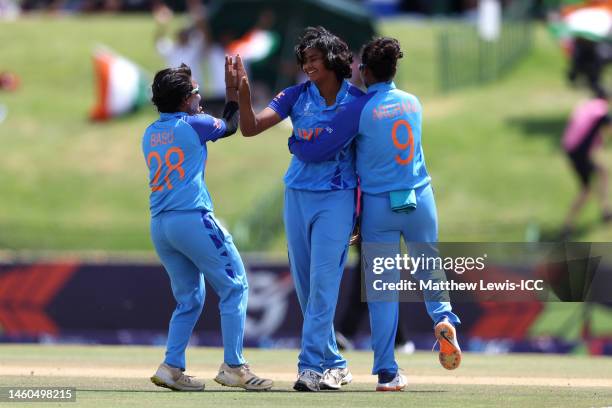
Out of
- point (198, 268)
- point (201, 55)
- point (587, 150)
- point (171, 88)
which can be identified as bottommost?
point (587, 150)

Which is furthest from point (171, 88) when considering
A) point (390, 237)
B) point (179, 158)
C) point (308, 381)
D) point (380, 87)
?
point (308, 381)

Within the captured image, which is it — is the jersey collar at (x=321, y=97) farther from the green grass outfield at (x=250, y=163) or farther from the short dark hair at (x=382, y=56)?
the green grass outfield at (x=250, y=163)

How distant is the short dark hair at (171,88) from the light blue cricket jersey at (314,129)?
642 millimetres

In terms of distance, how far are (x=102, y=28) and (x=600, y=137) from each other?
16698mm

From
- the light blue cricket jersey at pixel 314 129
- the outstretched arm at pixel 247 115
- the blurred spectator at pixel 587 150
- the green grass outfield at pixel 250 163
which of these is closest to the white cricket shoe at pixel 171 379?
the light blue cricket jersey at pixel 314 129

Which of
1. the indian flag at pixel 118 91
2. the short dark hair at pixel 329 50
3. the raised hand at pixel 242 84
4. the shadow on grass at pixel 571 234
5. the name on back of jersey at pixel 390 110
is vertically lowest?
the shadow on grass at pixel 571 234

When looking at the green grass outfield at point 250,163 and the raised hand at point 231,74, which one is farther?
the green grass outfield at point 250,163

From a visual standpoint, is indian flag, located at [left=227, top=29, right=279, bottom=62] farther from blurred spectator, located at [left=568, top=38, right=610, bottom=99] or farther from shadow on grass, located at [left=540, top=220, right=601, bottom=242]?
shadow on grass, located at [left=540, top=220, right=601, bottom=242]

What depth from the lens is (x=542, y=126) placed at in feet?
91.2

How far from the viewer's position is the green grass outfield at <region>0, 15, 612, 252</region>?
24.6 metres

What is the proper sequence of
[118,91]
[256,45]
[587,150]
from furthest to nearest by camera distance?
1. [118,91]
2. [256,45]
3. [587,150]

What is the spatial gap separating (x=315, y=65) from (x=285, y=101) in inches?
14.3

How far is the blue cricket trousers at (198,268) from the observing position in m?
10.1

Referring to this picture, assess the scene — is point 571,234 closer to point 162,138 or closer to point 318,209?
point 318,209
